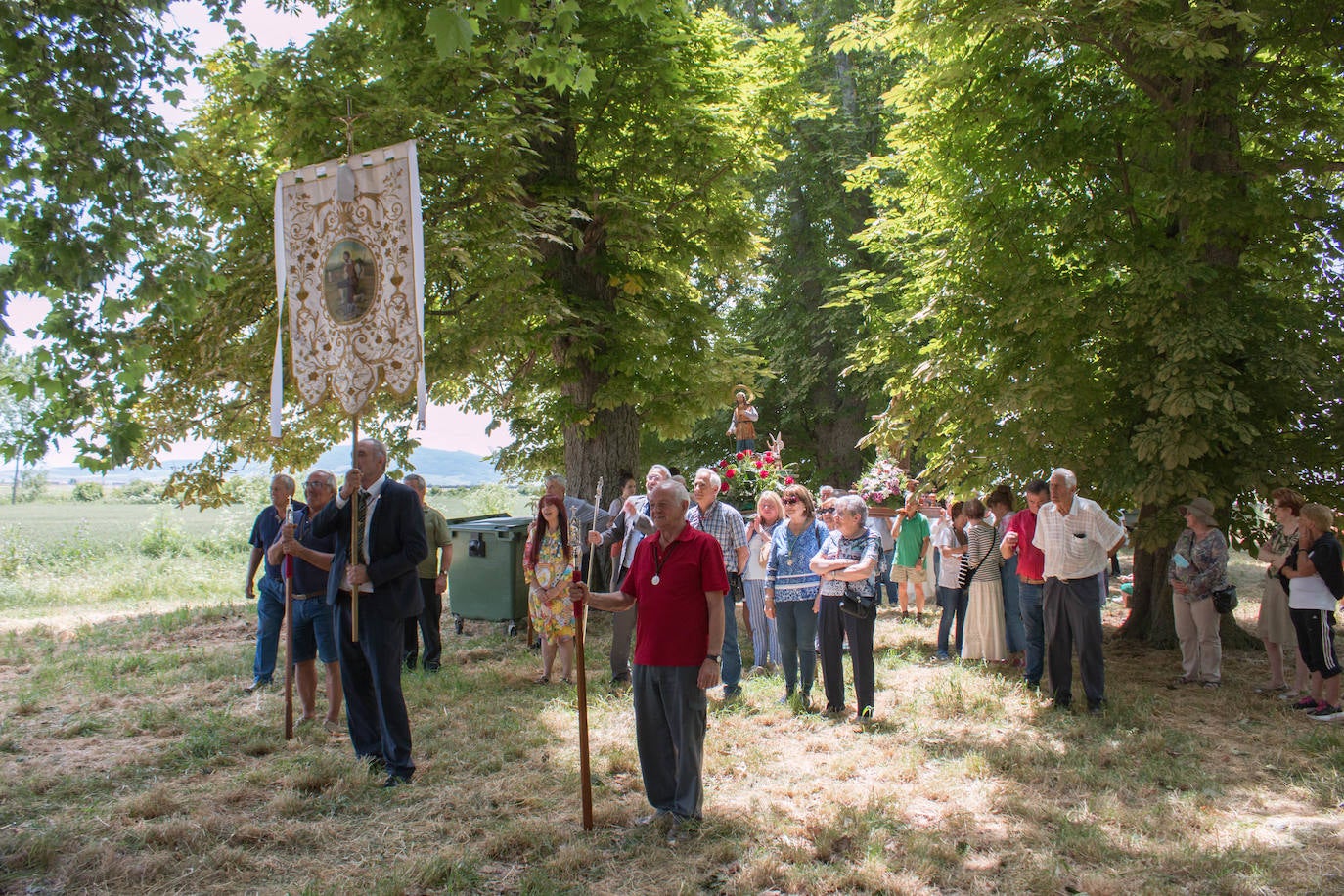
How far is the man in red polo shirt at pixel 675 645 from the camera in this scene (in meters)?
5.14

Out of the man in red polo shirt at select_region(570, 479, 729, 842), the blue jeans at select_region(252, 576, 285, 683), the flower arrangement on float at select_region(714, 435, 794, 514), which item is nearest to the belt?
the man in red polo shirt at select_region(570, 479, 729, 842)

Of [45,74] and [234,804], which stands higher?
[45,74]

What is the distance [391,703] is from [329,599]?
2.61ft

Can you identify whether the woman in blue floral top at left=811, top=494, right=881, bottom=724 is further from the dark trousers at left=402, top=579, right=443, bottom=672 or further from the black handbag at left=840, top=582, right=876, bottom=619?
the dark trousers at left=402, top=579, right=443, bottom=672

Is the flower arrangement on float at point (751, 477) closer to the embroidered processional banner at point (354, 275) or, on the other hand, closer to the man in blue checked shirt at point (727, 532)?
the man in blue checked shirt at point (727, 532)

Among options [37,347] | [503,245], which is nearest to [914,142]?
[503,245]

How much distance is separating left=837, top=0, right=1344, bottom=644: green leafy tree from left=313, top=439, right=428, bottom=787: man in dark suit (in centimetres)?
669

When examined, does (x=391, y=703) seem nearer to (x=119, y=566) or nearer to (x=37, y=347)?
(x=37, y=347)

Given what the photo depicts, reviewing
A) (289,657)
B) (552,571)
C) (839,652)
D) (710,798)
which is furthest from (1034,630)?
(289,657)

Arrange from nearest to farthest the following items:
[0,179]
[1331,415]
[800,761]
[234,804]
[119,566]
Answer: [0,179]
[234,804]
[800,761]
[1331,415]
[119,566]

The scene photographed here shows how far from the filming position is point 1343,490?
31.6 feet

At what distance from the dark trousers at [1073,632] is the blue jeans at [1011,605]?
1.98 metres

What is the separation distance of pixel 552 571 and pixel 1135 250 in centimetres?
703

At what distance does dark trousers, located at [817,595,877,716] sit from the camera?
762 centimetres
